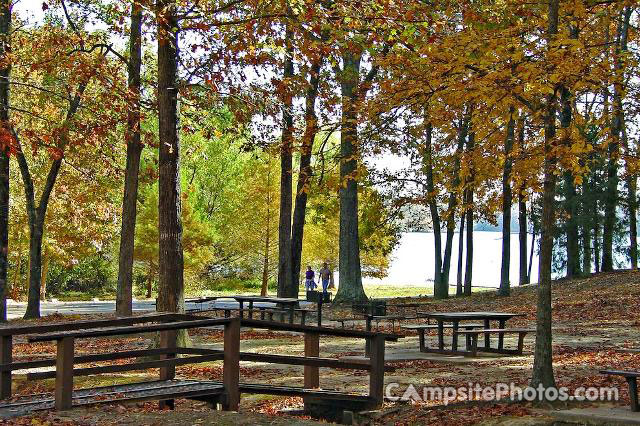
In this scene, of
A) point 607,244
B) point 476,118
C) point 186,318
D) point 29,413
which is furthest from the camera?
Answer: point 607,244

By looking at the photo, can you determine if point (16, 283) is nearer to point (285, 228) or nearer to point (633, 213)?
point (285, 228)

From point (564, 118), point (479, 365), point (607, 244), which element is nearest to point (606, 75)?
point (479, 365)

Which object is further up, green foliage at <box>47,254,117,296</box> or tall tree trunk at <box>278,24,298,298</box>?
tall tree trunk at <box>278,24,298,298</box>

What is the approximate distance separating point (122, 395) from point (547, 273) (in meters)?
5.34

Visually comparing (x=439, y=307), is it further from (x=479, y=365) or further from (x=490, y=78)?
(x=490, y=78)

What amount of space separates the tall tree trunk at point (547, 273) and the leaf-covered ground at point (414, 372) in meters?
0.65

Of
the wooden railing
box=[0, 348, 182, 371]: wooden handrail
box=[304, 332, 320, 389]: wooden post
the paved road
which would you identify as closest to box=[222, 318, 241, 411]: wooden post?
the wooden railing

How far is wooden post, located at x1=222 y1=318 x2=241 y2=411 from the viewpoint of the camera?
32.3ft

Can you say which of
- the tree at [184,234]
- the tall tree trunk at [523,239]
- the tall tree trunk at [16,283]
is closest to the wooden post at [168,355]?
the tree at [184,234]

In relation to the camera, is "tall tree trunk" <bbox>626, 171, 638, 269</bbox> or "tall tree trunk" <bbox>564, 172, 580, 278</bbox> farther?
"tall tree trunk" <bbox>564, 172, 580, 278</bbox>

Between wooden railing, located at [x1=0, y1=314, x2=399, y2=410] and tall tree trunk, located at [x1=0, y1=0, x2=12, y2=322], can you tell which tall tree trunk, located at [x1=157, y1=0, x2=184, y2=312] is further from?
tall tree trunk, located at [x1=0, y1=0, x2=12, y2=322]

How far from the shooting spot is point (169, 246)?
46.8 ft

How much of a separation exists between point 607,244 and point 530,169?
83.6 ft

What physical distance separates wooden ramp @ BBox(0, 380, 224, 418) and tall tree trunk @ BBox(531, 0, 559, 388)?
3.93 meters
